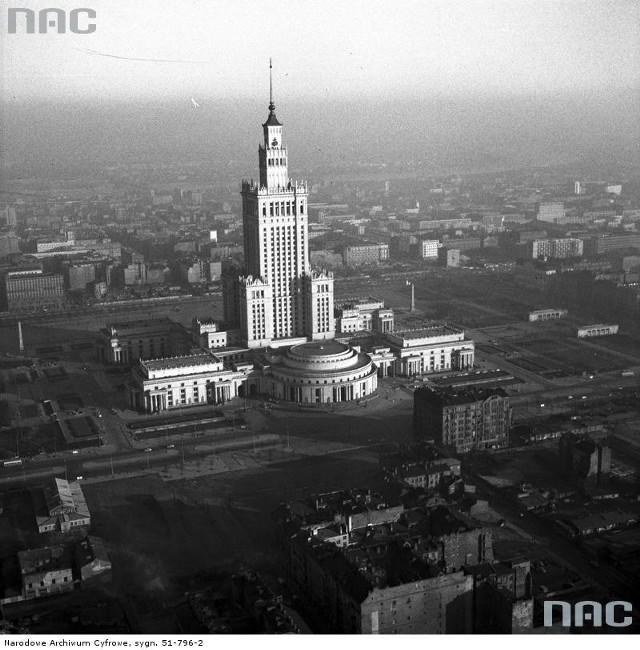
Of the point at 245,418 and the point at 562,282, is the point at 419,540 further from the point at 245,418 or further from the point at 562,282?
the point at 562,282

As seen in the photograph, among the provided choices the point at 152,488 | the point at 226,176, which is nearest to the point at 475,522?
the point at 152,488

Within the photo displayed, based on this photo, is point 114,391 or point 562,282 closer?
point 114,391

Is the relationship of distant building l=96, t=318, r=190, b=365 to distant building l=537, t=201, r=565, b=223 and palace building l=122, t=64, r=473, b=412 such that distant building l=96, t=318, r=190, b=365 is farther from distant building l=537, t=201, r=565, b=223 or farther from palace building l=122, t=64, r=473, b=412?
distant building l=537, t=201, r=565, b=223

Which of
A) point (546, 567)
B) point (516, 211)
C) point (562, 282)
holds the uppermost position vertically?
point (516, 211)

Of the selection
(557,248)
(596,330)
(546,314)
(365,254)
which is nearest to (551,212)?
(557,248)

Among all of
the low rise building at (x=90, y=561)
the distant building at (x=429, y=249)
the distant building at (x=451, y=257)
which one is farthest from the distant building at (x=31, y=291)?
the low rise building at (x=90, y=561)

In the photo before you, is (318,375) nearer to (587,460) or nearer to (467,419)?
(467,419)

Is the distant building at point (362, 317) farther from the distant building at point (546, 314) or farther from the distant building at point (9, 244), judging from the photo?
the distant building at point (9, 244)
